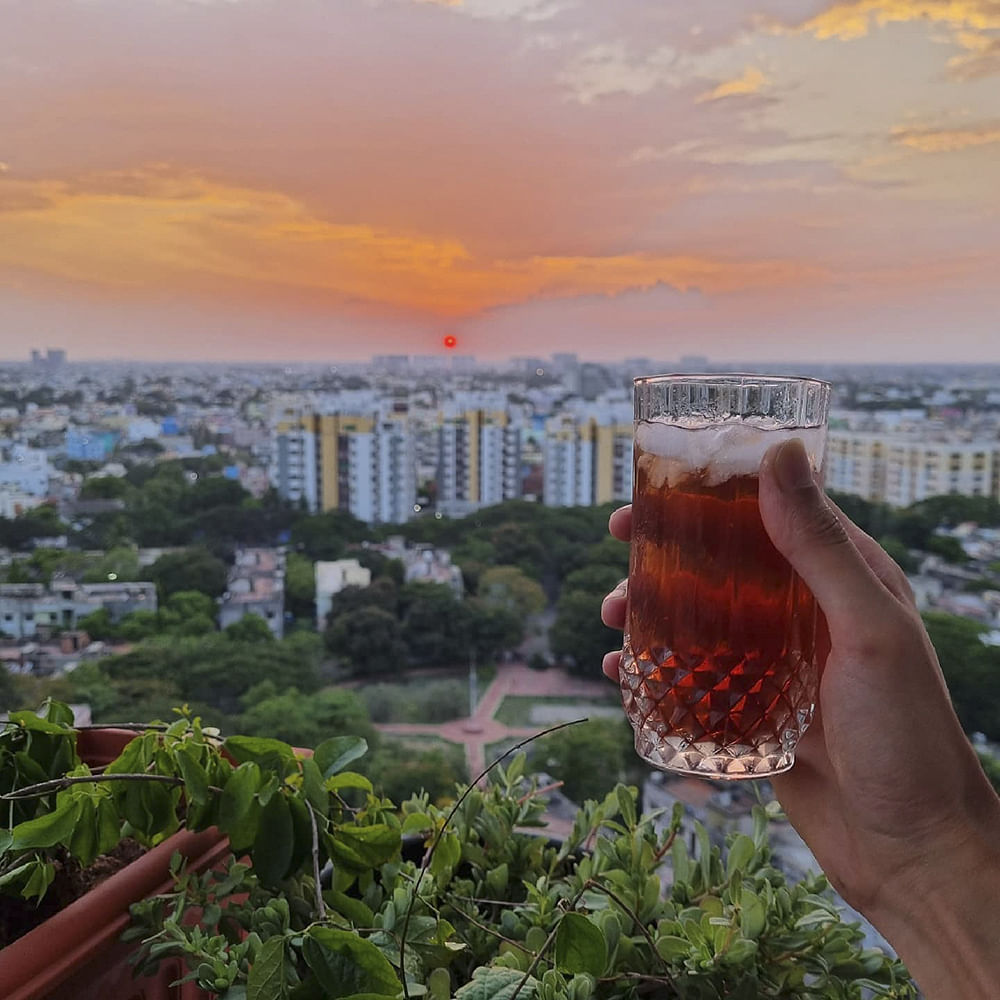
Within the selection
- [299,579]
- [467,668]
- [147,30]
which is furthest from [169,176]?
[467,668]

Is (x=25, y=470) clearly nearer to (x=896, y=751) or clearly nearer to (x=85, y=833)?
(x=85, y=833)

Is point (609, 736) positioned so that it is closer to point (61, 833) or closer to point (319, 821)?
point (319, 821)

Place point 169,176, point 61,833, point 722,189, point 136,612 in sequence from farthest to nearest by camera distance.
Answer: point 722,189
point 169,176
point 136,612
point 61,833

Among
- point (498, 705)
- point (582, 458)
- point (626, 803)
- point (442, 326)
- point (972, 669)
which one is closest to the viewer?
point (626, 803)

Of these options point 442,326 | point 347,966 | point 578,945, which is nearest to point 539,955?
point 578,945

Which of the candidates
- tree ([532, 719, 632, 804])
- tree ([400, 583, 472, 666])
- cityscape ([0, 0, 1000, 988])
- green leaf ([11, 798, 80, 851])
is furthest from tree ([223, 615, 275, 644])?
green leaf ([11, 798, 80, 851])

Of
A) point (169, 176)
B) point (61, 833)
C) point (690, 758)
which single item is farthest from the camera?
point (169, 176)

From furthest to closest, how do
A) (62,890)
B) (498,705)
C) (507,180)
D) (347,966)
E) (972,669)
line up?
1. (507,180)
2. (498,705)
3. (972,669)
4. (62,890)
5. (347,966)
